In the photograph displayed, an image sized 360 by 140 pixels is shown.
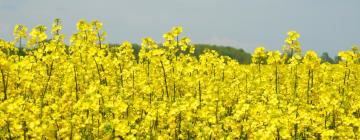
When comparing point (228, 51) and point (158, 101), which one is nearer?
point (158, 101)

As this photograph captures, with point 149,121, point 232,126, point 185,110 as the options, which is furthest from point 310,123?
point 149,121

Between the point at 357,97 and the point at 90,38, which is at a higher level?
the point at 90,38

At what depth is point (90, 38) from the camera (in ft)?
51.1

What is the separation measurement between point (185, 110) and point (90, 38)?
8128mm

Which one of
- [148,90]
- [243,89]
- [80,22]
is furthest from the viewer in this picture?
[80,22]

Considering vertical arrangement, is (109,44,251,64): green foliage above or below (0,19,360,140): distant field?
above

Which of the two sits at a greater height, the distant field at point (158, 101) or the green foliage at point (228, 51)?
the green foliage at point (228, 51)

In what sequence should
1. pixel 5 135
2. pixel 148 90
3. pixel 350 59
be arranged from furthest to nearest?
1. pixel 350 59
2. pixel 148 90
3. pixel 5 135

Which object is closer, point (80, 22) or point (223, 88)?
point (223, 88)

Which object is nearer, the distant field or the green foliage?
the distant field

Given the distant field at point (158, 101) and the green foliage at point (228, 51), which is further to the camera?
Answer: the green foliage at point (228, 51)

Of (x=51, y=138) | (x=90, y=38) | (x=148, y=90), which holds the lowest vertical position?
(x=51, y=138)

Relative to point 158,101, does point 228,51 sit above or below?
above

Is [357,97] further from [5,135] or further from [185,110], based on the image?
[5,135]
